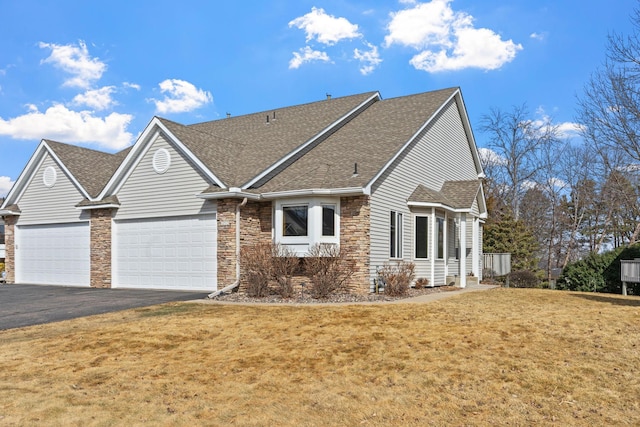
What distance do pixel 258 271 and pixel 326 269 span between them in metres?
1.99

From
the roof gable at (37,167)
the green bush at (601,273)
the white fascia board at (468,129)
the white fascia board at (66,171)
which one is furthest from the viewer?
the white fascia board at (468,129)

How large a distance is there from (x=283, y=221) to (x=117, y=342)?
783 centimetres

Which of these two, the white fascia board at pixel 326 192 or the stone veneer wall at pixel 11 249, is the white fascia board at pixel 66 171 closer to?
the stone veneer wall at pixel 11 249

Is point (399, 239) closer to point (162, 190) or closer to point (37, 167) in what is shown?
point (162, 190)

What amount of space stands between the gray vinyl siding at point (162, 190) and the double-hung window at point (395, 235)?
5.82 meters

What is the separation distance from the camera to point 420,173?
1891 cm

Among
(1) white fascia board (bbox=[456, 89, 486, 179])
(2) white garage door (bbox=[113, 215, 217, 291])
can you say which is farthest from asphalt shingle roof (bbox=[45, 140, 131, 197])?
(1) white fascia board (bbox=[456, 89, 486, 179])

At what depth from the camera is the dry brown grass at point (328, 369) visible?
17.4ft

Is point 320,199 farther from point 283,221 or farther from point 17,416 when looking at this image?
point 17,416

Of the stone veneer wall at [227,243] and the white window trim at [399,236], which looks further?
the white window trim at [399,236]

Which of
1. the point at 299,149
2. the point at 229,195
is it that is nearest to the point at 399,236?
the point at 299,149

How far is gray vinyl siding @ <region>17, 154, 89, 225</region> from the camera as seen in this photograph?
2044 cm

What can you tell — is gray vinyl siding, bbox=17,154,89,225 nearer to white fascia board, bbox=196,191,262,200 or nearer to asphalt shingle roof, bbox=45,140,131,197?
asphalt shingle roof, bbox=45,140,131,197

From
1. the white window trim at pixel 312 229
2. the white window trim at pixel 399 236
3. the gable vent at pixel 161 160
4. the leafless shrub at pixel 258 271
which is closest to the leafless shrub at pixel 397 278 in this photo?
the white window trim at pixel 399 236
